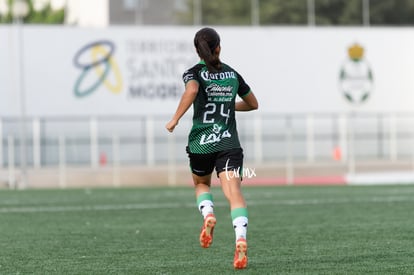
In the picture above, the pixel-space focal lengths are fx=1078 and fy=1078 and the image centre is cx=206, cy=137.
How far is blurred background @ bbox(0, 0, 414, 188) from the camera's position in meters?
38.7

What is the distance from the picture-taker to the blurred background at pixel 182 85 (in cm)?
3869

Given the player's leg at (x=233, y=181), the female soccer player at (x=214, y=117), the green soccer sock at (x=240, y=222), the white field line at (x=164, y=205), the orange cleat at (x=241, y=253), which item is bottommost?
the white field line at (x=164, y=205)

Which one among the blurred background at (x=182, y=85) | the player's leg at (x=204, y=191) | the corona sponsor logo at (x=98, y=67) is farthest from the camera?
the corona sponsor logo at (x=98, y=67)

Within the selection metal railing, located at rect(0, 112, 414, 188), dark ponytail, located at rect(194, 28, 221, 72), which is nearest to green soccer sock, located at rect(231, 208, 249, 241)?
dark ponytail, located at rect(194, 28, 221, 72)

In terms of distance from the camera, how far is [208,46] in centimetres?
907

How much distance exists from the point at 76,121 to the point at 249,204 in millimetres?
21690

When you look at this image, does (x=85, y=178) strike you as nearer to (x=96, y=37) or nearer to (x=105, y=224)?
(x=96, y=37)

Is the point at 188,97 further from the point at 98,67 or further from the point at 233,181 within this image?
the point at 98,67

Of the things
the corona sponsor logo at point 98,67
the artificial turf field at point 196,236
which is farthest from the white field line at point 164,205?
the corona sponsor logo at point 98,67

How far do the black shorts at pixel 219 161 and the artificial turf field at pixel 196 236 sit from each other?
2.77 feet

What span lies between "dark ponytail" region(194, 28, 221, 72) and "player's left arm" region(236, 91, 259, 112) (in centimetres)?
62

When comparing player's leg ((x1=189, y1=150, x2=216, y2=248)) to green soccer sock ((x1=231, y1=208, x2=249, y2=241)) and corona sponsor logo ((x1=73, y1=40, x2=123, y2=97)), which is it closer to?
green soccer sock ((x1=231, y1=208, x2=249, y2=241))

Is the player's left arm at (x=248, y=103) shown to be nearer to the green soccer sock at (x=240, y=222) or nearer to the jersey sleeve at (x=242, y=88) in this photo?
the jersey sleeve at (x=242, y=88)

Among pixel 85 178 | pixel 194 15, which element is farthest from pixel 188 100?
pixel 194 15
